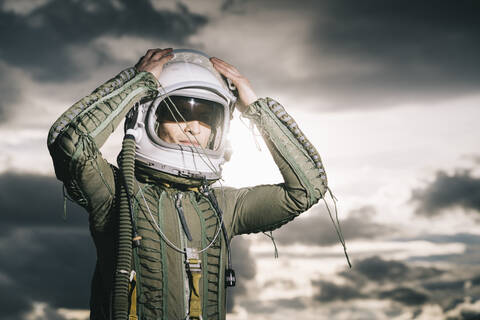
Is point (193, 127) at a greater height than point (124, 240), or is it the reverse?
point (193, 127)

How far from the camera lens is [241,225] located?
13.1ft

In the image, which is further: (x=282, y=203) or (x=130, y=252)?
(x=282, y=203)

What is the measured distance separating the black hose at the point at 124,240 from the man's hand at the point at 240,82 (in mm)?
949

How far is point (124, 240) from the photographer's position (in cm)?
329

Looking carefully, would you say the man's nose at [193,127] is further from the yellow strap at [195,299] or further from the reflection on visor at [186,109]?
the yellow strap at [195,299]

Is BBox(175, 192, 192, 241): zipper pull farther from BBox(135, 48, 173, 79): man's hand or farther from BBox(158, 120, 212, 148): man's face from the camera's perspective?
BBox(135, 48, 173, 79): man's hand

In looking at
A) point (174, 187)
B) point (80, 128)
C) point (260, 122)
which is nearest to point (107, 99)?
point (80, 128)

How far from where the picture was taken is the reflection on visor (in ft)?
12.7

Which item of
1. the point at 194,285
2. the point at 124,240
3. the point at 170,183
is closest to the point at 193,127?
the point at 170,183

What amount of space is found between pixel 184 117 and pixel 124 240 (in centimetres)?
114

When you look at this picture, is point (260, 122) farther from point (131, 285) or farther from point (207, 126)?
point (131, 285)

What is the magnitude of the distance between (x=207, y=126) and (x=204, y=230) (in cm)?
88

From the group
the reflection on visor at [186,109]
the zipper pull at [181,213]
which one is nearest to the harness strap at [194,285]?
the zipper pull at [181,213]

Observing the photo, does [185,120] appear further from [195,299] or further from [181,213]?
[195,299]
